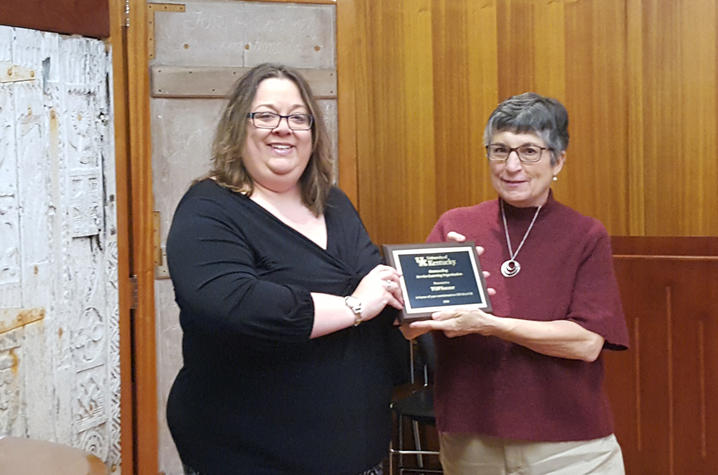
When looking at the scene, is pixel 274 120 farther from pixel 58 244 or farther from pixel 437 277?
pixel 58 244

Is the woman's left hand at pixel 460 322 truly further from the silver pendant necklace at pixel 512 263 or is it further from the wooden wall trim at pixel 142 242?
the wooden wall trim at pixel 142 242

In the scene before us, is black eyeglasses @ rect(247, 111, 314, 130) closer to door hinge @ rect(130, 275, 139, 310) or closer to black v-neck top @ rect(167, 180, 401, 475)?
black v-neck top @ rect(167, 180, 401, 475)

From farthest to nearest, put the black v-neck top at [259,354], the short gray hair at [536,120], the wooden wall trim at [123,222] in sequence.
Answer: the wooden wall trim at [123,222]
the short gray hair at [536,120]
the black v-neck top at [259,354]

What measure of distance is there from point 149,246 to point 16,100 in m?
0.74

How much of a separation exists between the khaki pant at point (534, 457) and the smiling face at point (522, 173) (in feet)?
1.90

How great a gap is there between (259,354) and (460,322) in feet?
1.50

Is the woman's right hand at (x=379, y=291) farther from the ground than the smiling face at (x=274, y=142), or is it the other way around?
the smiling face at (x=274, y=142)

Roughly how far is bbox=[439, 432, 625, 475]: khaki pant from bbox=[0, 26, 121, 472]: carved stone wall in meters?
1.48

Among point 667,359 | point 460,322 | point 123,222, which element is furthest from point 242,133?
point 667,359

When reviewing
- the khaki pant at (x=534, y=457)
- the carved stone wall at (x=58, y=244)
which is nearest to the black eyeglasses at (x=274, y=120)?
the khaki pant at (x=534, y=457)

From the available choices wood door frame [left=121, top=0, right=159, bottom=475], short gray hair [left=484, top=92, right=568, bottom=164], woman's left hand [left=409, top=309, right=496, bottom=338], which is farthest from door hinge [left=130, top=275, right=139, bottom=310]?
short gray hair [left=484, top=92, right=568, bottom=164]

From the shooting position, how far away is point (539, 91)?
3430 millimetres

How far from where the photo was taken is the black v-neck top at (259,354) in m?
1.74

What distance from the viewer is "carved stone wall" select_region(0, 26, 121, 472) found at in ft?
8.77
